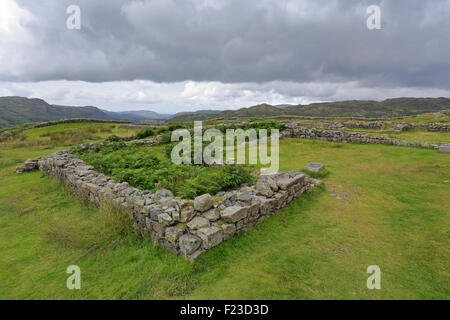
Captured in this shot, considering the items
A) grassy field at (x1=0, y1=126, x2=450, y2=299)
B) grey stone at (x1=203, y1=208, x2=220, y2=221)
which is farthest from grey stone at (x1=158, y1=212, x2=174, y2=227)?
grey stone at (x1=203, y1=208, x2=220, y2=221)

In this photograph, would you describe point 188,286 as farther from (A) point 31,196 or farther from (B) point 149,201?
(A) point 31,196

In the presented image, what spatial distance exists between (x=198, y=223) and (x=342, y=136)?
17.0m

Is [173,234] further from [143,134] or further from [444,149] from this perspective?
[143,134]

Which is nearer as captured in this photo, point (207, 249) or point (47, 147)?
point (207, 249)

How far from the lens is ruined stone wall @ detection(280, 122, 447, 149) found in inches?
564

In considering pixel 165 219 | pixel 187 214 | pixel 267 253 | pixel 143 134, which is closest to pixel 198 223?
pixel 187 214

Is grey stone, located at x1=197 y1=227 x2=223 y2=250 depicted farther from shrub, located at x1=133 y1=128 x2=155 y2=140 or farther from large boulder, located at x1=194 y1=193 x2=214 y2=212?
shrub, located at x1=133 y1=128 x2=155 y2=140

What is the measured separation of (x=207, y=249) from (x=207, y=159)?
7372mm

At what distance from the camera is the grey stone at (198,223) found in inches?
181

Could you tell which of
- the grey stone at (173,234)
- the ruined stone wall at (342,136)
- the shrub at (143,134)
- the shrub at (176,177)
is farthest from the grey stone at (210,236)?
the shrub at (143,134)

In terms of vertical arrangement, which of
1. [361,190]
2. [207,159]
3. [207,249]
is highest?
[207,159]

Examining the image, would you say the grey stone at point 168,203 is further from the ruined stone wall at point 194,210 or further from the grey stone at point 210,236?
the grey stone at point 210,236

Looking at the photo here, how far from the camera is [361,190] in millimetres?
7871
